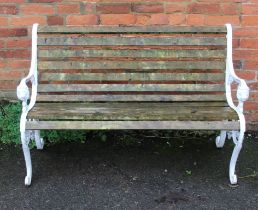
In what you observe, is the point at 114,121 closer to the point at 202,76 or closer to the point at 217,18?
the point at 202,76

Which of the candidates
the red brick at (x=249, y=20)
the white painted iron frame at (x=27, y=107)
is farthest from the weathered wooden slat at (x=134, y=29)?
the red brick at (x=249, y=20)

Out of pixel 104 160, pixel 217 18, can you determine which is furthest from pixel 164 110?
pixel 217 18

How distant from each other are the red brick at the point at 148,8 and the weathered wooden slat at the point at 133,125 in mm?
1197

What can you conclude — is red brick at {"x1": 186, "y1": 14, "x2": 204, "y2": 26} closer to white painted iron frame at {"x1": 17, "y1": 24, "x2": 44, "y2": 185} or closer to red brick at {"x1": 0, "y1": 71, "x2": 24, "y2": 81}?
white painted iron frame at {"x1": 17, "y1": 24, "x2": 44, "y2": 185}

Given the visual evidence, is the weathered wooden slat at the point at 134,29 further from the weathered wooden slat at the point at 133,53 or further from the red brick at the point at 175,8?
the red brick at the point at 175,8

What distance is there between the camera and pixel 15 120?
4.04 metres

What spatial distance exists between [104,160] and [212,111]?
0.97 metres

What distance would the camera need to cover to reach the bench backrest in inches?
142

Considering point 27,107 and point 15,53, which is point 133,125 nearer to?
point 27,107

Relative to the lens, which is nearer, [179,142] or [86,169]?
[86,169]

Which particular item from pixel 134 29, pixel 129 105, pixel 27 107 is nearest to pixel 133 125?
pixel 129 105

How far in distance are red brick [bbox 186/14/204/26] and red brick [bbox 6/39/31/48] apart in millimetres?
1378

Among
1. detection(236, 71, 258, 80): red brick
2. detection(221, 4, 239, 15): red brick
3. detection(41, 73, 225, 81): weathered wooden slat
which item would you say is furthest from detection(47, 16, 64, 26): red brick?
detection(236, 71, 258, 80): red brick

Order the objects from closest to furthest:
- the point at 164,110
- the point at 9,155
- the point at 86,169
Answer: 1. the point at 164,110
2. the point at 86,169
3. the point at 9,155
